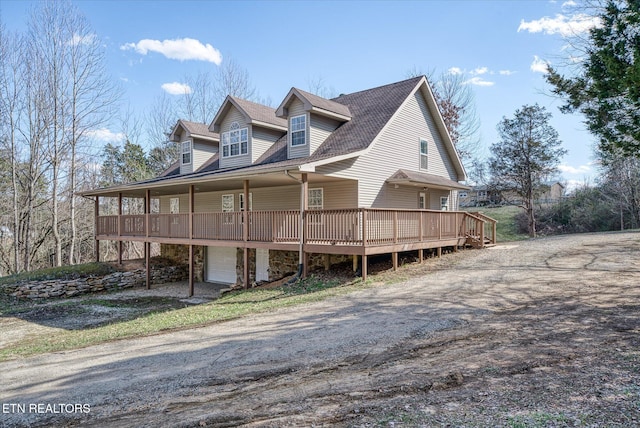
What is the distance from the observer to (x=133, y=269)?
66.0 ft

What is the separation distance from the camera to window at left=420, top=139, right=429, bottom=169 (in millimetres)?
18984

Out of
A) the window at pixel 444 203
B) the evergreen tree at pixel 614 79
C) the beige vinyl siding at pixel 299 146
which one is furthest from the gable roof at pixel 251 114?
the evergreen tree at pixel 614 79

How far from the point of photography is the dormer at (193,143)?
21031 millimetres

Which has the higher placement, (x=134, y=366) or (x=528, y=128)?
(x=528, y=128)

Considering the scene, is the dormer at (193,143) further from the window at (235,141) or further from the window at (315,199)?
the window at (315,199)

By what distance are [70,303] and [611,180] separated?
1395 inches

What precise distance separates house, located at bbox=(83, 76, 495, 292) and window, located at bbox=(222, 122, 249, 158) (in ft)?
0.20

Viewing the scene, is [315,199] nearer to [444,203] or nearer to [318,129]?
[318,129]

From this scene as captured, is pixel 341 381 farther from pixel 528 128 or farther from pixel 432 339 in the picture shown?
pixel 528 128

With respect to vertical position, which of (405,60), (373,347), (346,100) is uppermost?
(405,60)

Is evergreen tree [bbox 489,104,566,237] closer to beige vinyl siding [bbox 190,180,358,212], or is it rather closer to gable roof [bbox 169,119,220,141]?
beige vinyl siding [bbox 190,180,358,212]

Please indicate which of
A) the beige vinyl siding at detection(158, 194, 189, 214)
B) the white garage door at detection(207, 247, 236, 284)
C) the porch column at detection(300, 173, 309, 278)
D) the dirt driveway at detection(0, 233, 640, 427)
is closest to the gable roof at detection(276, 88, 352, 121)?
the porch column at detection(300, 173, 309, 278)

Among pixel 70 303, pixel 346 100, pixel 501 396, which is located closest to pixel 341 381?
pixel 501 396

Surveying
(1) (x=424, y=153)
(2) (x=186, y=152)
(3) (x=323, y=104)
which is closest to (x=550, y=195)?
(1) (x=424, y=153)
